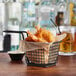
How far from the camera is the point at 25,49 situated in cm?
100

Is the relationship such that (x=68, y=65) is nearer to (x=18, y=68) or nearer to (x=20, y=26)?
(x=18, y=68)

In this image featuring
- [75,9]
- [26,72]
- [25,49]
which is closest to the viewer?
[26,72]

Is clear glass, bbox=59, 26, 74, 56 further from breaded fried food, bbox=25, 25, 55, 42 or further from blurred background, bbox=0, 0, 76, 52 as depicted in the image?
blurred background, bbox=0, 0, 76, 52

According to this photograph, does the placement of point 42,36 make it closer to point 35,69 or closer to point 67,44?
point 35,69

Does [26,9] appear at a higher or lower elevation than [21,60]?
higher

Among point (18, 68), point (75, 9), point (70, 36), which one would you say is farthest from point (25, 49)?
point (75, 9)

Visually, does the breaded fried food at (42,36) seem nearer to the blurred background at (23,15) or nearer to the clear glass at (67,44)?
the clear glass at (67,44)

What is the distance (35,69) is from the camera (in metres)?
0.94

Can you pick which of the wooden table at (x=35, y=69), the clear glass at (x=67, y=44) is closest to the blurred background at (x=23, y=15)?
the clear glass at (x=67, y=44)

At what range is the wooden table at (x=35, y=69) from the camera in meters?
0.87

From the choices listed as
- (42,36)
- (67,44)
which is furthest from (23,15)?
(42,36)

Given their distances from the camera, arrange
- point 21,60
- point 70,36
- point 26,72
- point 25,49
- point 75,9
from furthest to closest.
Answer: point 75,9 → point 70,36 → point 21,60 → point 25,49 → point 26,72

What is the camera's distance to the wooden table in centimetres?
87

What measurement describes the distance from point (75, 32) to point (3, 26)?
4.66 ft
